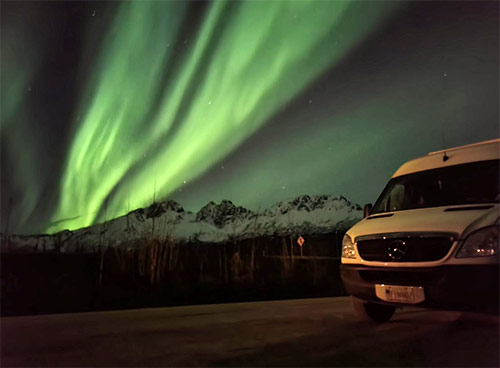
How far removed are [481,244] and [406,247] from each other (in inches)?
33.2

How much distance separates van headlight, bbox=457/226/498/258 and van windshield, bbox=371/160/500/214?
0.75 meters

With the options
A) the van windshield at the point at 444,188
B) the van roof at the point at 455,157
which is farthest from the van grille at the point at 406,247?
the van roof at the point at 455,157

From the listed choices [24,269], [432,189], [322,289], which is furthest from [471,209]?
[24,269]

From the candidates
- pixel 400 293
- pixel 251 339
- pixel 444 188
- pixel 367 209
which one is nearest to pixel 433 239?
pixel 400 293

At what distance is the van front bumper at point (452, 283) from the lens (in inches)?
177

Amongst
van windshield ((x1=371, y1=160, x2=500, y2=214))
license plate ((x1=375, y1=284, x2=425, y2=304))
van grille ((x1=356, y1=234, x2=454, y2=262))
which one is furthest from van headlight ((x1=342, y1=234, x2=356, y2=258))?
van windshield ((x1=371, y1=160, x2=500, y2=214))

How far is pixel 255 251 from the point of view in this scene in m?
14.9

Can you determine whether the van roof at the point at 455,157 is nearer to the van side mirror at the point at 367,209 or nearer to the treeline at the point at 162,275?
the van side mirror at the point at 367,209

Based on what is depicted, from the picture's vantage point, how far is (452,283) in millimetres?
4695

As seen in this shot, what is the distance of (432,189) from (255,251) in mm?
9314

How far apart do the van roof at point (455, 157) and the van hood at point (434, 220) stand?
0.90 m

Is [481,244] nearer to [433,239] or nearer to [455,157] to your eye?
[433,239]

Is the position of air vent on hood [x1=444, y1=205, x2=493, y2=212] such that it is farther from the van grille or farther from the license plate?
the license plate

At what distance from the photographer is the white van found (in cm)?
462
